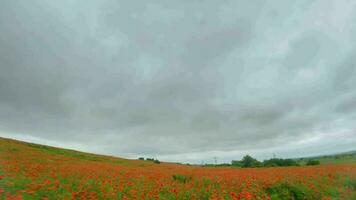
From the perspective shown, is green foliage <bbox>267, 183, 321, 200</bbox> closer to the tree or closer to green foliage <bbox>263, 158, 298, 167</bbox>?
the tree

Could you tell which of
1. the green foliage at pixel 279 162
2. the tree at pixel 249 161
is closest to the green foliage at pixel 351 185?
the tree at pixel 249 161

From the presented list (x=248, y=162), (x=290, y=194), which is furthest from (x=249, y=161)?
(x=290, y=194)

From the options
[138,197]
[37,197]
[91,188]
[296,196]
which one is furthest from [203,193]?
[37,197]

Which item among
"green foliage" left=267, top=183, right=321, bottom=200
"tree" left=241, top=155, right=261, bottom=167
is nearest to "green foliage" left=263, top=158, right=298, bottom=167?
"tree" left=241, top=155, right=261, bottom=167

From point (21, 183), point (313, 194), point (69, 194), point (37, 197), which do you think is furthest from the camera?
point (313, 194)

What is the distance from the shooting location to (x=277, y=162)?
51969 millimetres

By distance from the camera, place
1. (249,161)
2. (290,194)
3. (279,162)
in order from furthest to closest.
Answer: (249,161), (279,162), (290,194)

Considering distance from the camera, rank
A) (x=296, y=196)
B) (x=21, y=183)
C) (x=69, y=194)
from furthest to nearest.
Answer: (x=296, y=196) → (x=21, y=183) → (x=69, y=194)

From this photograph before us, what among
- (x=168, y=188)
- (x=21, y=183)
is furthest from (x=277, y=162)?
(x=21, y=183)

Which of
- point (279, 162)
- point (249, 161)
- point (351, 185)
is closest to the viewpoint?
point (351, 185)

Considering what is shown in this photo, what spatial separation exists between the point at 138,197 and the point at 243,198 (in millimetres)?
2993

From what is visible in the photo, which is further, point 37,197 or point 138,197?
point 138,197

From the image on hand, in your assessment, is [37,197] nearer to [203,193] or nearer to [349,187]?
[203,193]

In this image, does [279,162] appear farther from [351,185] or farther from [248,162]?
[351,185]
